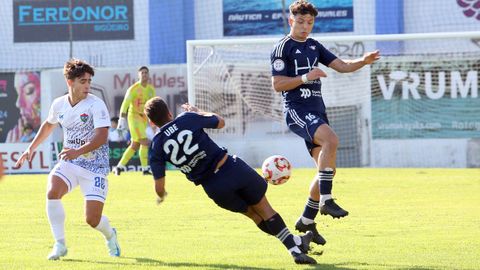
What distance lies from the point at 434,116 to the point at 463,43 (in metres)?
2.30

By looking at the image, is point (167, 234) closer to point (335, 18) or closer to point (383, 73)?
point (383, 73)

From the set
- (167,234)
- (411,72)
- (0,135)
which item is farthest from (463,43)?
(167,234)

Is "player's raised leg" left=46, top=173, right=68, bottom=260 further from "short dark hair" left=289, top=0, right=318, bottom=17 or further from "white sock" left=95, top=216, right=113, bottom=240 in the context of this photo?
"short dark hair" left=289, top=0, right=318, bottom=17

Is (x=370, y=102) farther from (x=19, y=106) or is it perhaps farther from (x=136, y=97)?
(x=19, y=106)

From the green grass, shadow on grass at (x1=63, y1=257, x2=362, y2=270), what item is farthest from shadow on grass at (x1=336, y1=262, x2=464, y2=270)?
shadow on grass at (x1=63, y1=257, x2=362, y2=270)

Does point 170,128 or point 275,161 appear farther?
point 275,161

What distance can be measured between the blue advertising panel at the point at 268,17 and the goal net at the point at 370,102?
1552 centimetres

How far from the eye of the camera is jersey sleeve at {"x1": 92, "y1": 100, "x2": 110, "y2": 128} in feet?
32.8

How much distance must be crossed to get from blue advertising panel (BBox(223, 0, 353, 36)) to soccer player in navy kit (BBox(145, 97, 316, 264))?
117 feet

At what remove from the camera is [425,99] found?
2886cm

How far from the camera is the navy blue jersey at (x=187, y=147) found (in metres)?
8.87

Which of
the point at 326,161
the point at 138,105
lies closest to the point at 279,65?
the point at 326,161

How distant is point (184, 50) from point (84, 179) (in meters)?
35.0

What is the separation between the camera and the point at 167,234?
12320 millimetres
